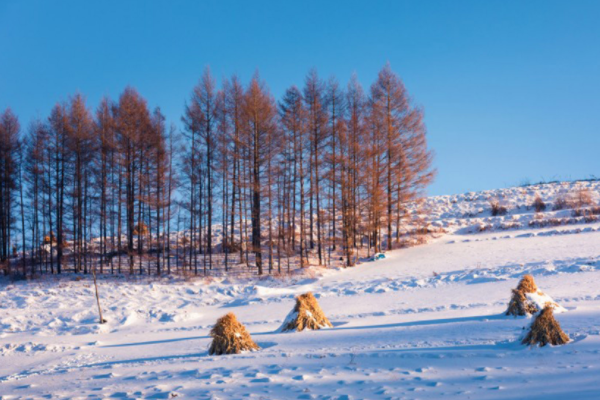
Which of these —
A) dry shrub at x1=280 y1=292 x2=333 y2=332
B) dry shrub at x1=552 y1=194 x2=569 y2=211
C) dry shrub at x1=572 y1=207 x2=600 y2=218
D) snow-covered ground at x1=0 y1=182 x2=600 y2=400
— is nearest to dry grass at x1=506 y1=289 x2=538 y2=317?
snow-covered ground at x1=0 y1=182 x2=600 y2=400

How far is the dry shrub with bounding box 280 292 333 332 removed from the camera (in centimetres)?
1036

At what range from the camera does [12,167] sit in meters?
28.4

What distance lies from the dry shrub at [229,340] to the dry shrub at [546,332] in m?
4.77

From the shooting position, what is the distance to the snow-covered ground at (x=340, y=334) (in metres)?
6.07

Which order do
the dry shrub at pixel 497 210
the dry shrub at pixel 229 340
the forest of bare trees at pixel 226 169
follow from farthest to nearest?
the dry shrub at pixel 497 210 < the forest of bare trees at pixel 226 169 < the dry shrub at pixel 229 340

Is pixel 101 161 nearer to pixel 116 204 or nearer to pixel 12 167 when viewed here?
pixel 116 204

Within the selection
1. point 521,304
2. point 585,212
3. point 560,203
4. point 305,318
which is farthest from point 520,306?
point 560,203

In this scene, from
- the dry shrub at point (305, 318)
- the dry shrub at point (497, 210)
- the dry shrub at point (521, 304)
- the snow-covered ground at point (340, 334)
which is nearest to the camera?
the snow-covered ground at point (340, 334)

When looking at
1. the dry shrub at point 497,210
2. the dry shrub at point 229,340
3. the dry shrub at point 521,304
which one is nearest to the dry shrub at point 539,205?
the dry shrub at point 497,210

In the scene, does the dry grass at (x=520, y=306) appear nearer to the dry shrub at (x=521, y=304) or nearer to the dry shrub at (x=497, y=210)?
the dry shrub at (x=521, y=304)

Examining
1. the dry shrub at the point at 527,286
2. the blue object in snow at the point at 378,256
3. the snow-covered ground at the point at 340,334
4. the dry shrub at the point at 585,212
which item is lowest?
the snow-covered ground at the point at 340,334

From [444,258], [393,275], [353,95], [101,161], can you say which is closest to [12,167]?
[101,161]

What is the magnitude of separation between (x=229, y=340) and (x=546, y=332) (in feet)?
17.2

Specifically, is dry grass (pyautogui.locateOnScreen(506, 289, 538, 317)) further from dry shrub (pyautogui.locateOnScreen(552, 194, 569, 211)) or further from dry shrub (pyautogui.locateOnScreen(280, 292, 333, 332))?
dry shrub (pyautogui.locateOnScreen(552, 194, 569, 211))
